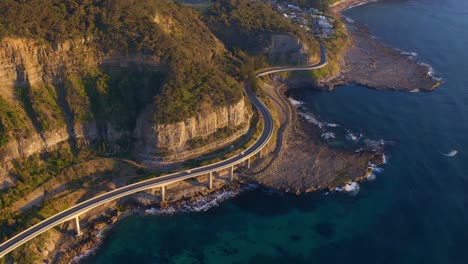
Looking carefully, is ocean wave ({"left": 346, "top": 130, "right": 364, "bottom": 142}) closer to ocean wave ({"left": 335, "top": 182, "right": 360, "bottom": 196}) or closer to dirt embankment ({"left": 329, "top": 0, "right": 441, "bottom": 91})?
ocean wave ({"left": 335, "top": 182, "right": 360, "bottom": 196})

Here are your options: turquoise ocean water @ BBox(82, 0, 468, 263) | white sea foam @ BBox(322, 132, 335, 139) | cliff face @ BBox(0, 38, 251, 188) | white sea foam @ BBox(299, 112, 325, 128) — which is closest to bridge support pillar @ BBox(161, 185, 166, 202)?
turquoise ocean water @ BBox(82, 0, 468, 263)

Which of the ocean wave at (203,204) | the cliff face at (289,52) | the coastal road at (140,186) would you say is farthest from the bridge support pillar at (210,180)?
the cliff face at (289,52)

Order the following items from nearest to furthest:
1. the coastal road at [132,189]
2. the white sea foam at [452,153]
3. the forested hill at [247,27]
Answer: the coastal road at [132,189] → the white sea foam at [452,153] → the forested hill at [247,27]

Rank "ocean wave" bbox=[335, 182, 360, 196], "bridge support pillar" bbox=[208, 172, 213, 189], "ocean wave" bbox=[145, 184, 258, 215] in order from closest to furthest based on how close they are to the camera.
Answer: "ocean wave" bbox=[145, 184, 258, 215], "bridge support pillar" bbox=[208, 172, 213, 189], "ocean wave" bbox=[335, 182, 360, 196]

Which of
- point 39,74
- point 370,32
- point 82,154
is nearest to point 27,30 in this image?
point 39,74

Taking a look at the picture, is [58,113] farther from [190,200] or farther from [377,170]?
[377,170]

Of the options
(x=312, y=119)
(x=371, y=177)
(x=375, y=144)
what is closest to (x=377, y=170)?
(x=371, y=177)

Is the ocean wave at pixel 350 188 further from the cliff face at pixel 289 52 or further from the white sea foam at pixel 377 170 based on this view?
the cliff face at pixel 289 52
